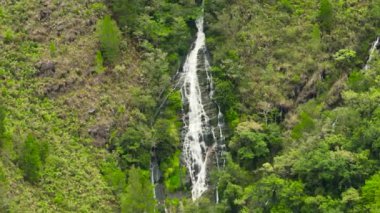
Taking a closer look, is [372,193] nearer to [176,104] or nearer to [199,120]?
[199,120]

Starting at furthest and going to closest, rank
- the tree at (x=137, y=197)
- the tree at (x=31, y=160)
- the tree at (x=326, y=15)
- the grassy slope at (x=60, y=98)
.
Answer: the tree at (x=326, y=15), the grassy slope at (x=60, y=98), the tree at (x=137, y=197), the tree at (x=31, y=160)

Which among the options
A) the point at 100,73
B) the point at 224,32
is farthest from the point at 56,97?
the point at 224,32

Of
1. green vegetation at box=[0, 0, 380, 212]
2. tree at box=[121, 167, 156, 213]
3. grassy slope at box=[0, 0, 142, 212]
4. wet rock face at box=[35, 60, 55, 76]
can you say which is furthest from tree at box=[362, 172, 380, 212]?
wet rock face at box=[35, 60, 55, 76]

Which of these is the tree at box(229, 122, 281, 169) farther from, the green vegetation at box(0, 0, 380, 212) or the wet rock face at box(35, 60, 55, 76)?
the wet rock face at box(35, 60, 55, 76)

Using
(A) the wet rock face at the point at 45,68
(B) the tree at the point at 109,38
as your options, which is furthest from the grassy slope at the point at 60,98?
(B) the tree at the point at 109,38

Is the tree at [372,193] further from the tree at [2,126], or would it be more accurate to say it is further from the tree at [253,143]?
the tree at [2,126]

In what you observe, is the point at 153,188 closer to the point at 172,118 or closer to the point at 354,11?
the point at 172,118
